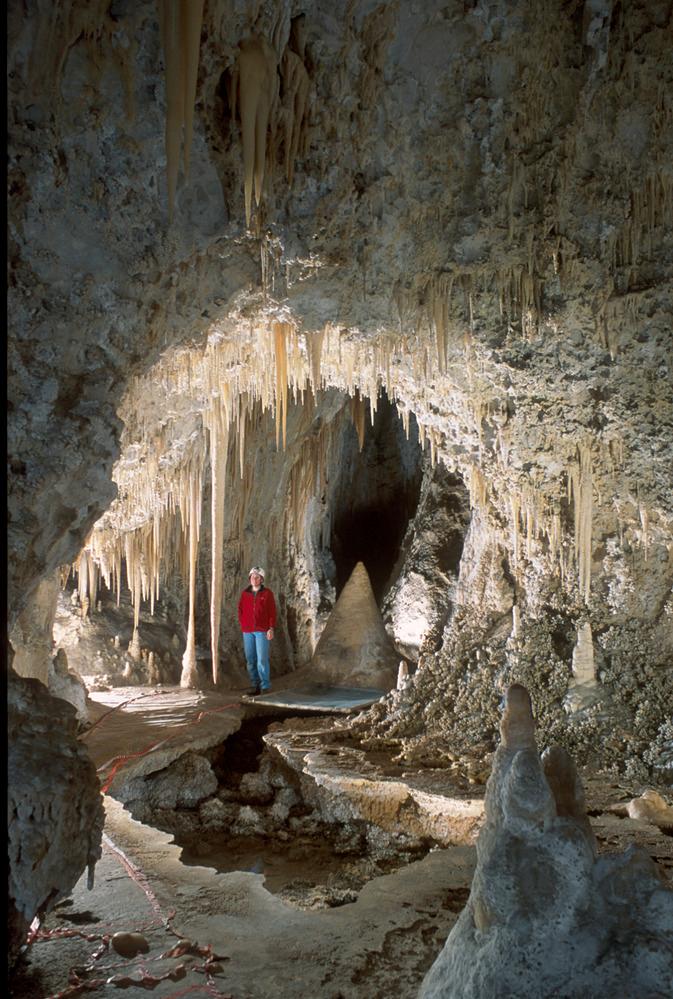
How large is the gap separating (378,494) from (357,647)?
573cm

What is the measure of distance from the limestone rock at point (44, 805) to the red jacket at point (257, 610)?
6117mm

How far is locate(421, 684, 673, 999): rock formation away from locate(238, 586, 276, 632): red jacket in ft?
24.3

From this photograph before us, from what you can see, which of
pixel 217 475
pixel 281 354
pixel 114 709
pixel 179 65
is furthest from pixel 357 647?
pixel 179 65

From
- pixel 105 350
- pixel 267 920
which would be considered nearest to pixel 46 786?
pixel 267 920

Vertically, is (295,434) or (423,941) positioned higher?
(295,434)

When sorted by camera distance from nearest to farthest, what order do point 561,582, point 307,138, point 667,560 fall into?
point 307,138 < point 667,560 < point 561,582

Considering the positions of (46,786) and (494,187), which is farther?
(494,187)

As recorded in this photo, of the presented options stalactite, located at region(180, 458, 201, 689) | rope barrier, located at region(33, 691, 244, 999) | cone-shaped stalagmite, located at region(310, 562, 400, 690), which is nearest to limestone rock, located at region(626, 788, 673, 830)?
rope barrier, located at region(33, 691, 244, 999)

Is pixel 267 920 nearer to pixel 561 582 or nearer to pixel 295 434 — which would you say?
pixel 561 582

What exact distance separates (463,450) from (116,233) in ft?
15.8

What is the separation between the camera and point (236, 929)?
13.3ft

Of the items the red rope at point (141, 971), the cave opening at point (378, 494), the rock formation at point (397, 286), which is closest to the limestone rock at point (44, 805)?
the red rope at point (141, 971)


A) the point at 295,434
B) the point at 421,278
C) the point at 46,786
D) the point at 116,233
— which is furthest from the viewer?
the point at 295,434

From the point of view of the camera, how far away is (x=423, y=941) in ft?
12.9
